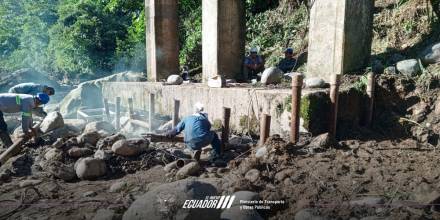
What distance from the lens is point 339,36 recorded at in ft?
22.0

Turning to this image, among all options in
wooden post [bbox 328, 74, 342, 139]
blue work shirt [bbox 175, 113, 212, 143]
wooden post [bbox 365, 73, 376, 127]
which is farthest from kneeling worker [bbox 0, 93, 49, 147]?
wooden post [bbox 365, 73, 376, 127]

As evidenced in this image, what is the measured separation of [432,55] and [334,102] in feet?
7.55

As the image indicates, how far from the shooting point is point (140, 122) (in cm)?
888

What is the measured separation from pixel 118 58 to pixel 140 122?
1252 cm

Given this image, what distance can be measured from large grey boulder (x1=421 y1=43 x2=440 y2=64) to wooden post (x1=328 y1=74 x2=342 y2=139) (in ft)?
6.64

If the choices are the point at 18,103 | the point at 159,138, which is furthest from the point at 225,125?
the point at 18,103

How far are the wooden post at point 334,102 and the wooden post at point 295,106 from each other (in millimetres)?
607

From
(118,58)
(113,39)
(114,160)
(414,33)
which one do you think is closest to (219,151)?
(114,160)

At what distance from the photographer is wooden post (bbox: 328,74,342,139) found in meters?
5.73

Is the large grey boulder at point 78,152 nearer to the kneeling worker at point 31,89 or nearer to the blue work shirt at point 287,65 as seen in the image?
the kneeling worker at point 31,89

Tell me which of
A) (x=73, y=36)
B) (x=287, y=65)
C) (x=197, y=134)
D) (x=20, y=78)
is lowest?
(x=197, y=134)

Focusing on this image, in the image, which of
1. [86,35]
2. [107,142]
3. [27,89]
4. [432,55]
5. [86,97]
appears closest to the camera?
[432,55]

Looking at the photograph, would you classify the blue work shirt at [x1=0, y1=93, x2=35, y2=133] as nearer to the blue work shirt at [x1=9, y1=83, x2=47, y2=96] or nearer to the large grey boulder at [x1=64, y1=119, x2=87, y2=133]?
the blue work shirt at [x1=9, y1=83, x2=47, y2=96]

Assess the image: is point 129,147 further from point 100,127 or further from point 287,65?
point 287,65
